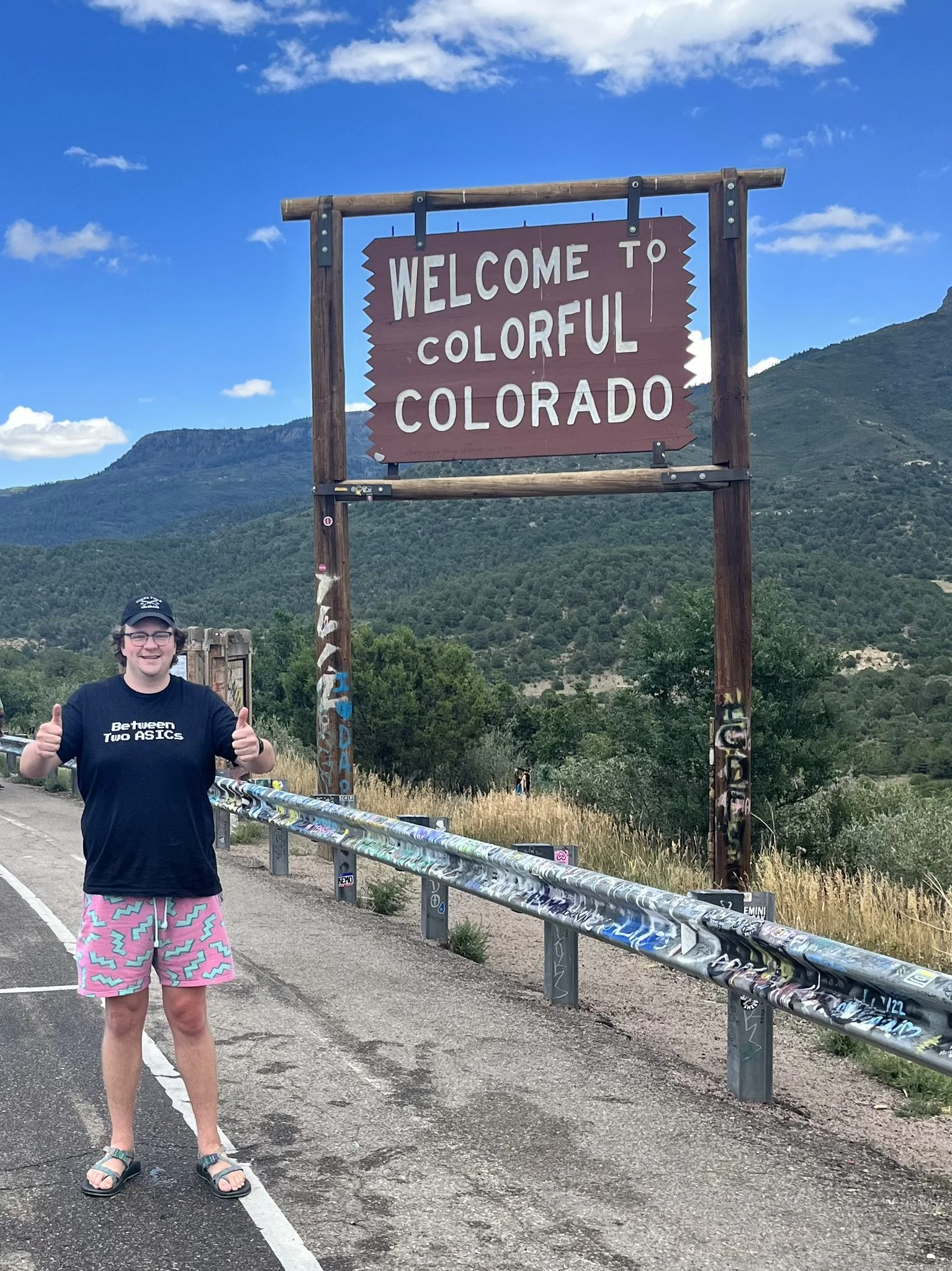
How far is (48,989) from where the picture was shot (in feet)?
22.9

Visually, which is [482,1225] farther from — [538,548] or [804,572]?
[538,548]

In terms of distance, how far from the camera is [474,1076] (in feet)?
18.0

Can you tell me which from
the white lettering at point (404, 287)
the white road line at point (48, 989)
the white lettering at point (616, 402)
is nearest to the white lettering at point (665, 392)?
the white lettering at point (616, 402)

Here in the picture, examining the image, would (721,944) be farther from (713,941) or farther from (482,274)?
(482,274)

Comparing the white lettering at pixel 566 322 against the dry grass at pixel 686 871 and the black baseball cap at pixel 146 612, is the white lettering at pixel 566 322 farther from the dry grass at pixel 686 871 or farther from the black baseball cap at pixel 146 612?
the black baseball cap at pixel 146 612

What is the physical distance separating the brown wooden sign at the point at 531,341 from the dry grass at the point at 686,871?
11.6 feet

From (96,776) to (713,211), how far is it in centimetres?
826

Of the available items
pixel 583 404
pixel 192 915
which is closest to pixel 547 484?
pixel 583 404

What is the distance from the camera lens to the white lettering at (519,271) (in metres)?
11.2

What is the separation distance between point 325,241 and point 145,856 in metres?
8.48

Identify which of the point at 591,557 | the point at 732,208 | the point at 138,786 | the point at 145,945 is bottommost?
the point at 145,945

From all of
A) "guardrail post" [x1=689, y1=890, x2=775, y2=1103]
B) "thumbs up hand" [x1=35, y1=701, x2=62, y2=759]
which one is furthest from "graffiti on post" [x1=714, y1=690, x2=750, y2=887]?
"thumbs up hand" [x1=35, y1=701, x2=62, y2=759]

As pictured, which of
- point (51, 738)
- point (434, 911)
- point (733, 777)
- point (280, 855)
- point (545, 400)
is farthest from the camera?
point (280, 855)

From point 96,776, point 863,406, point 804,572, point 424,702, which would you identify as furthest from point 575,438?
point 863,406
